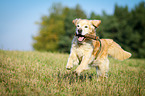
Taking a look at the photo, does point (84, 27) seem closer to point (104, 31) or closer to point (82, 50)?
point (82, 50)

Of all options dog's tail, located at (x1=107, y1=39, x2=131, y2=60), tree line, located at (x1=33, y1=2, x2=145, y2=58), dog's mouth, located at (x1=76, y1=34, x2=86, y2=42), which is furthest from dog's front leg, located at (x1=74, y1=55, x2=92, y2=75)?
tree line, located at (x1=33, y1=2, x2=145, y2=58)

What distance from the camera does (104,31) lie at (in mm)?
28891

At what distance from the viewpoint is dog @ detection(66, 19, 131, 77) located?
4.00 metres

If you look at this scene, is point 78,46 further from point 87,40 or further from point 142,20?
point 142,20

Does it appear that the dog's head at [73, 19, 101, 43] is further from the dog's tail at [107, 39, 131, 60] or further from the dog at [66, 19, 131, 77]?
the dog's tail at [107, 39, 131, 60]

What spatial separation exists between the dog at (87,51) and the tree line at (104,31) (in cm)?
2121

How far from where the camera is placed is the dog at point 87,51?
13.1 ft

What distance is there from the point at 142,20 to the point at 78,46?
2747cm

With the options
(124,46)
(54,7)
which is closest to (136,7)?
(124,46)

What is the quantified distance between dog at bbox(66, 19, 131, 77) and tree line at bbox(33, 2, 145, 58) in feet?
69.6

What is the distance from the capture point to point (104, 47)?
495 centimetres

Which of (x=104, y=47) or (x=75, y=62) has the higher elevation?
(x=104, y=47)

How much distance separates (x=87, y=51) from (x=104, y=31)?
2574 centimetres

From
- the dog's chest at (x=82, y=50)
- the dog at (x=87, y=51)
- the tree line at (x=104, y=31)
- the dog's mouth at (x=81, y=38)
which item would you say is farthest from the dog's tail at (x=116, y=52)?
the tree line at (x=104, y=31)
